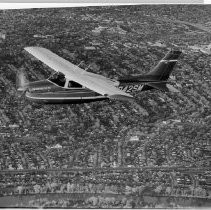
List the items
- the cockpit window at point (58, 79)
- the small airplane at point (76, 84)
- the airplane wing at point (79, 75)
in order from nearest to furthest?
1. the airplane wing at point (79, 75)
2. the small airplane at point (76, 84)
3. the cockpit window at point (58, 79)

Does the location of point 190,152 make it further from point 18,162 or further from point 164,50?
point 18,162

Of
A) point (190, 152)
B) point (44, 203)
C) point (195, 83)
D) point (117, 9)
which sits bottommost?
point (44, 203)

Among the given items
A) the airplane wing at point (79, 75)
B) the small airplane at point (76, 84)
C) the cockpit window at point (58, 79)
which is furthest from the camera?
the cockpit window at point (58, 79)

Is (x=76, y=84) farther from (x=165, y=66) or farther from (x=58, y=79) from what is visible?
(x=165, y=66)

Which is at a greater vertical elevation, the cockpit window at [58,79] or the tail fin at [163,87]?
the cockpit window at [58,79]

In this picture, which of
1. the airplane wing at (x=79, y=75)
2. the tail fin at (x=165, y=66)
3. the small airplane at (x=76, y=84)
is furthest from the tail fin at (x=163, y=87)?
the airplane wing at (x=79, y=75)

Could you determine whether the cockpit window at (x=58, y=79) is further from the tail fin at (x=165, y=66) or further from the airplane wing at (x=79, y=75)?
the tail fin at (x=165, y=66)

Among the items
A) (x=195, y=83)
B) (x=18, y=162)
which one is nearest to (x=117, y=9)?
(x=195, y=83)
